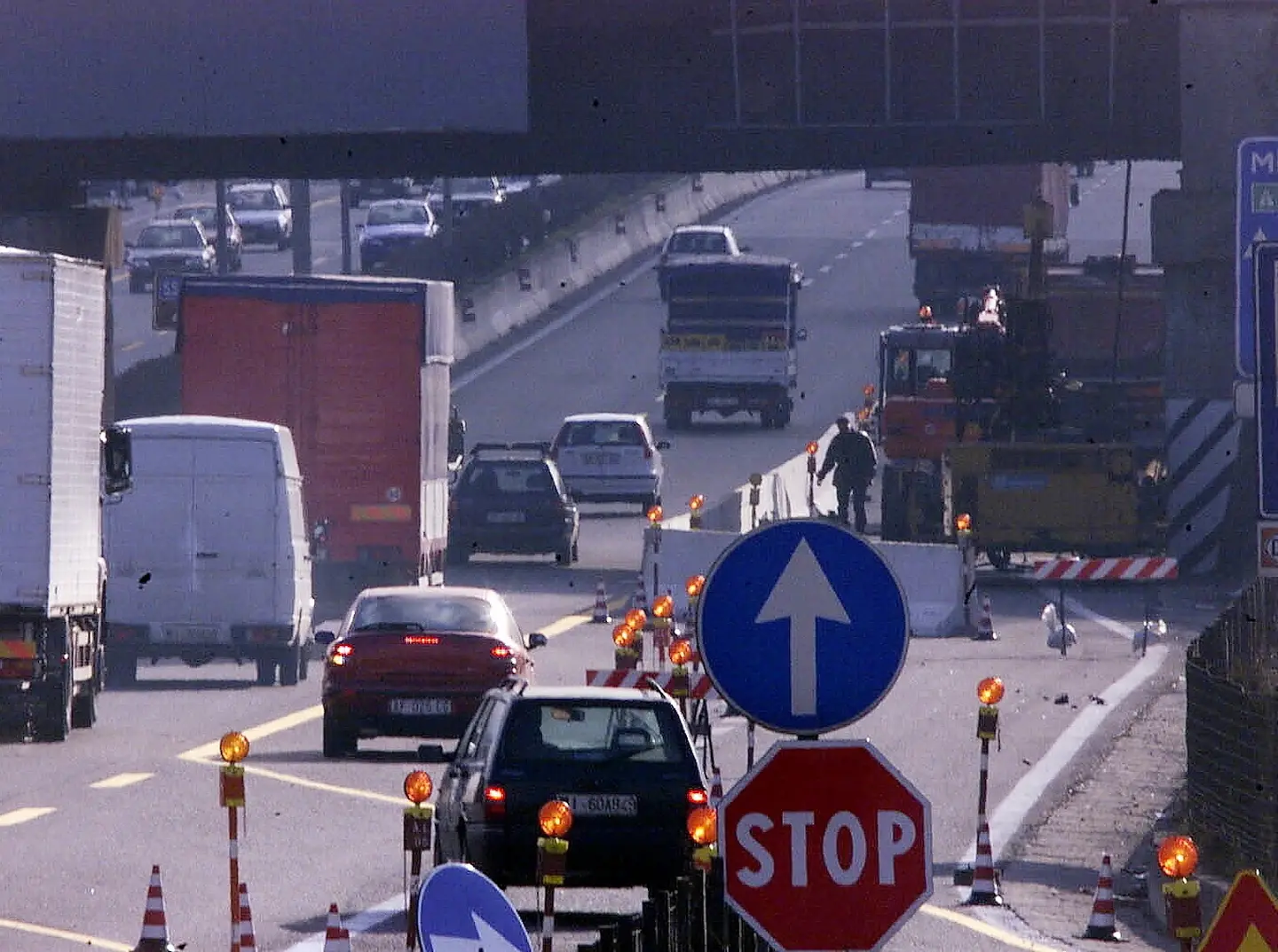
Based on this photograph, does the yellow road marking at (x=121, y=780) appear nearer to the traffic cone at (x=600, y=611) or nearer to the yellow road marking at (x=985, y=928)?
the yellow road marking at (x=985, y=928)

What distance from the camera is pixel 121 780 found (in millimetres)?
20141

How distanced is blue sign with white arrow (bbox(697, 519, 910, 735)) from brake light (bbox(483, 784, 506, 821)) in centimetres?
639

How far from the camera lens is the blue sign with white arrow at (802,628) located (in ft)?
26.3

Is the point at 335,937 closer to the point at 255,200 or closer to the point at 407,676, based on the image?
the point at 407,676

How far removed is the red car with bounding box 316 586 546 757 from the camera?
22.1 m

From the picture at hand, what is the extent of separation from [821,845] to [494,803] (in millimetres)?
6685

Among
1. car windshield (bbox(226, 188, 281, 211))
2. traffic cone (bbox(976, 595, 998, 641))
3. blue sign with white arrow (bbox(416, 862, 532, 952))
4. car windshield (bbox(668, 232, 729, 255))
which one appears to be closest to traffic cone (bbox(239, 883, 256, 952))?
blue sign with white arrow (bbox(416, 862, 532, 952))

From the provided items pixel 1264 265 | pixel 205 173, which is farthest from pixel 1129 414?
pixel 1264 265

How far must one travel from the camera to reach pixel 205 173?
4838cm

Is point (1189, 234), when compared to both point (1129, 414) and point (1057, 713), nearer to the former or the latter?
point (1129, 414)

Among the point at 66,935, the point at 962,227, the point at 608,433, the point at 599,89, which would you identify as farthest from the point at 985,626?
the point at 962,227

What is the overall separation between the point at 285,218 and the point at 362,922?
3202 inches

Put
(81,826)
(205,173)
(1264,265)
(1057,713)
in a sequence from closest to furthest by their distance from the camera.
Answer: (1264,265) → (81,826) → (1057,713) → (205,173)

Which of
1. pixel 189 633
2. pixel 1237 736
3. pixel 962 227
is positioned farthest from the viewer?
pixel 962 227
